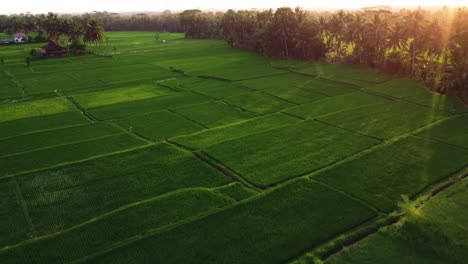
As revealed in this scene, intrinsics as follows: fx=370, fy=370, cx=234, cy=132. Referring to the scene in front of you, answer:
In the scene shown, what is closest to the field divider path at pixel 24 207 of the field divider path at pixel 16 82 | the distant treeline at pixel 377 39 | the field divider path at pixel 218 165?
the field divider path at pixel 218 165

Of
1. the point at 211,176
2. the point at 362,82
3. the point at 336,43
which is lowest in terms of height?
the point at 211,176

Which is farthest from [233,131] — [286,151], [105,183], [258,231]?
[258,231]

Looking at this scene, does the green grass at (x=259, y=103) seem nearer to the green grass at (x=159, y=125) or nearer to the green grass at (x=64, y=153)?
the green grass at (x=159, y=125)

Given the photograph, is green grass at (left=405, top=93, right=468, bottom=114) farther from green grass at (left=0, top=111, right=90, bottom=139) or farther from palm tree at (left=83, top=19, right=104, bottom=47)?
palm tree at (left=83, top=19, right=104, bottom=47)

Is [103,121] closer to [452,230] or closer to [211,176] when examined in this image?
[211,176]

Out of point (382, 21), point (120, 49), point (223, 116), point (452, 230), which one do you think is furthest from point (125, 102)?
point (120, 49)

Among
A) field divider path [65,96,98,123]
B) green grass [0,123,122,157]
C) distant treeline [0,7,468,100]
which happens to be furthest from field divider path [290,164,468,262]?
field divider path [65,96,98,123]
